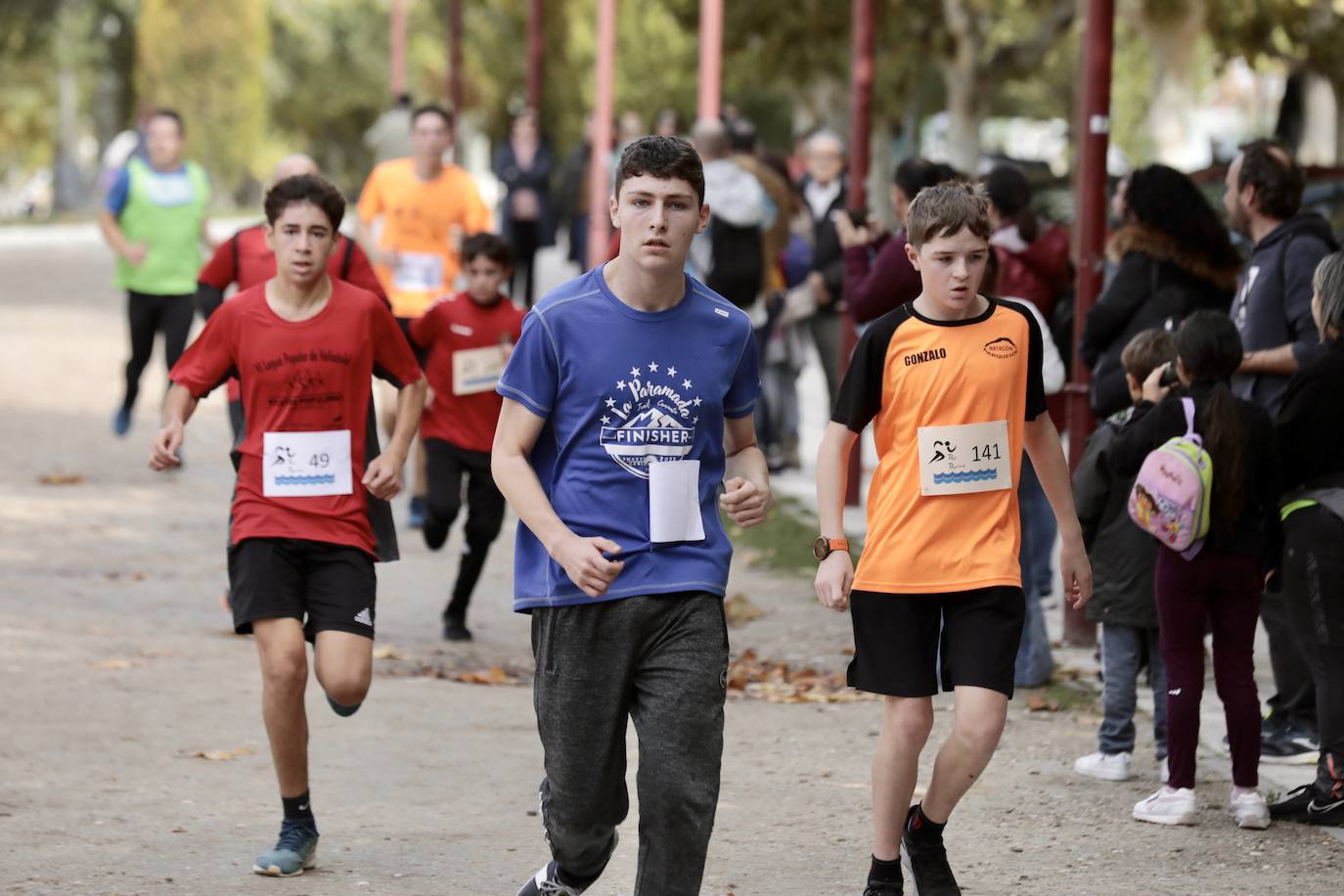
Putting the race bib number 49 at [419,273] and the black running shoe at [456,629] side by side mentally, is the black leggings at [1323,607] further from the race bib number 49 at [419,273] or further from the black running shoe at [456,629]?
the race bib number 49 at [419,273]

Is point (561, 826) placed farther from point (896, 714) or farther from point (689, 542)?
point (896, 714)

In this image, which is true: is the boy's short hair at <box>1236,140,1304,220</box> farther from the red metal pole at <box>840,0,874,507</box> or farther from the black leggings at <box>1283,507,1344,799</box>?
the red metal pole at <box>840,0,874,507</box>

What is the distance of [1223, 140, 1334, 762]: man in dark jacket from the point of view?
793cm

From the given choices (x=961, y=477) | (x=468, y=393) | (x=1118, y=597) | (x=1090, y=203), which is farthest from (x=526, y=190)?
(x=961, y=477)

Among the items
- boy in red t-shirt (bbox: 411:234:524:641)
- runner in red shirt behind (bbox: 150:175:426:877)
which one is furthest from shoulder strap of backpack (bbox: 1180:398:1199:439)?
boy in red t-shirt (bbox: 411:234:524:641)

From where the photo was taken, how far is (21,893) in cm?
594

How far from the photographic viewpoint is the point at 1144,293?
8.47 metres

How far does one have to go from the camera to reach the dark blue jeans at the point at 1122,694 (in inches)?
294

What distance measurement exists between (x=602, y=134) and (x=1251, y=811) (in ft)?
49.7

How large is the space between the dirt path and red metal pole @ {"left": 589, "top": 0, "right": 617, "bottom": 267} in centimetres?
977

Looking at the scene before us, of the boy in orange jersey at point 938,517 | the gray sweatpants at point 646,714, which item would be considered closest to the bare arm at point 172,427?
the gray sweatpants at point 646,714

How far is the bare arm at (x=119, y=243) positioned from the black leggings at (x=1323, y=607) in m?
9.16

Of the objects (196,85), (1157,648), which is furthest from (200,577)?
(196,85)

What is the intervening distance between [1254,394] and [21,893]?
14.9ft
